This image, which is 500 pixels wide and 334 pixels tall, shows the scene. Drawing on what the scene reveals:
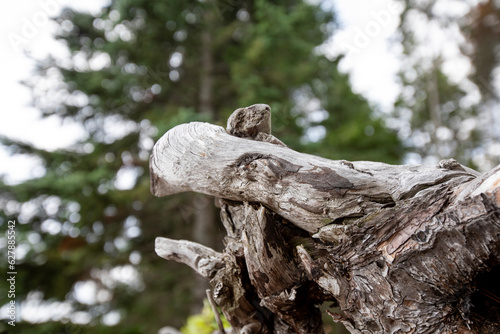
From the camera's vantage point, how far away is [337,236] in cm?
159

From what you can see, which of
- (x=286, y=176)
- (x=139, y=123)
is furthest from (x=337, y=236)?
(x=139, y=123)

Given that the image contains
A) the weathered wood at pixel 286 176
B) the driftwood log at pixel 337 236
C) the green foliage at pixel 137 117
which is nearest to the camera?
the driftwood log at pixel 337 236

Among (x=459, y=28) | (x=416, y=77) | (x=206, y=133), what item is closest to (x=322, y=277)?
(x=206, y=133)

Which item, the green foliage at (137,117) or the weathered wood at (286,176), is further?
the green foliage at (137,117)

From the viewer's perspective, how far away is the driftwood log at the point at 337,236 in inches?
52.9

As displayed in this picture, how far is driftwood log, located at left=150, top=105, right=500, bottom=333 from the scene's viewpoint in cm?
134

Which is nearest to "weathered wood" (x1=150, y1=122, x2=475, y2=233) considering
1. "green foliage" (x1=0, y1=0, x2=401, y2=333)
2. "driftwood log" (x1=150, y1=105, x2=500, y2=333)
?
"driftwood log" (x1=150, y1=105, x2=500, y2=333)

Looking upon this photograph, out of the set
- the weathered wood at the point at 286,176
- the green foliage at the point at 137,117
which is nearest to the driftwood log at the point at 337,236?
the weathered wood at the point at 286,176

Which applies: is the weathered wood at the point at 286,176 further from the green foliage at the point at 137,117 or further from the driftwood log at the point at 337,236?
the green foliage at the point at 137,117

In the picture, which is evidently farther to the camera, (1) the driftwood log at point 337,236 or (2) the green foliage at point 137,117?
(2) the green foliage at point 137,117

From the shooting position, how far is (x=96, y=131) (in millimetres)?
6387

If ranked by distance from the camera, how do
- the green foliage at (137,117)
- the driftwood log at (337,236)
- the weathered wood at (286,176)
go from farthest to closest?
1. the green foliage at (137,117)
2. the weathered wood at (286,176)
3. the driftwood log at (337,236)

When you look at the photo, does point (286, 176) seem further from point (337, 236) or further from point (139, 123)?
point (139, 123)

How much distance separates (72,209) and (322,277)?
513cm
